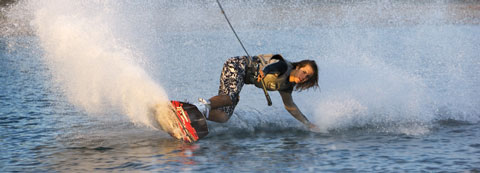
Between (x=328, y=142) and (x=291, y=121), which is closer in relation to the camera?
(x=328, y=142)

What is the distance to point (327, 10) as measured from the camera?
36.8 meters

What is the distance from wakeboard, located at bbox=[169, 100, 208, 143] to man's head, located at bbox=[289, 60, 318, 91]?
42.9 inches

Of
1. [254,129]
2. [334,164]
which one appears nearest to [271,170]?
[334,164]

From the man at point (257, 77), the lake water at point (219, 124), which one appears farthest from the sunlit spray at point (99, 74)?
the man at point (257, 77)

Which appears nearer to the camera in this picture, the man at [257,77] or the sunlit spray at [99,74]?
the man at [257,77]

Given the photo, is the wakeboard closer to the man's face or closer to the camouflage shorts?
the camouflage shorts

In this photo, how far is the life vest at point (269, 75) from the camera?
7.58 meters

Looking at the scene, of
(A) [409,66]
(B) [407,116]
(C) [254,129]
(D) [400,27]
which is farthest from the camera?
(D) [400,27]

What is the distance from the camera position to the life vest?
758cm

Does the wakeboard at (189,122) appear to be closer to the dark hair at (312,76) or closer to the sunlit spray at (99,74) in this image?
the sunlit spray at (99,74)

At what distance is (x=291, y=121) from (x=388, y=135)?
4.75 feet

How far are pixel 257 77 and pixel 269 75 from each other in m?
0.19

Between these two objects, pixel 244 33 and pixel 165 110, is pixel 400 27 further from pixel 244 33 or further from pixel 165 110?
pixel 165 110

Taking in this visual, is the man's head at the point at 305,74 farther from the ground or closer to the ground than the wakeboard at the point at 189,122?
farther from the ground
